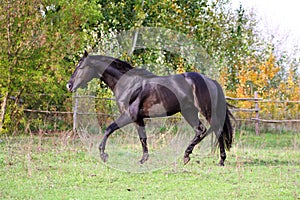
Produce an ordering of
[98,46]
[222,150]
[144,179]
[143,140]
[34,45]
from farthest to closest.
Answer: [98,46] → [34,45] → [222,150] → [143,140] → [144,179]

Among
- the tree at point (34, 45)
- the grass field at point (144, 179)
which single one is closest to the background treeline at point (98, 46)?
the tree at point (34, 45)

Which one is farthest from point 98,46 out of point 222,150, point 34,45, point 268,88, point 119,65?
point 268,88

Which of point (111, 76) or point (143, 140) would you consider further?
point (143, 140)

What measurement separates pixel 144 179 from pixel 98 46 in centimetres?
666

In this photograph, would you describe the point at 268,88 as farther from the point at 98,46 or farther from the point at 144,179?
the point at 144,179

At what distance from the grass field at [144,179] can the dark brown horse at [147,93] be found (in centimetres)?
46

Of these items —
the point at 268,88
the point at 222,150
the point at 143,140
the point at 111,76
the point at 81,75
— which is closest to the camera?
the point at 81,75

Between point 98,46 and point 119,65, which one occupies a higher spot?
point 98,46

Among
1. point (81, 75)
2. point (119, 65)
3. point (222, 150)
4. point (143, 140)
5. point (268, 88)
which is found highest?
point (268, 88)

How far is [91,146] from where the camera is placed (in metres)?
8.79

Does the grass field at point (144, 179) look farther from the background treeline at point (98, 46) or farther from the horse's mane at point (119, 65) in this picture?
the background treeline at point (98, 46)

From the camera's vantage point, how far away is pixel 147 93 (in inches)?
270

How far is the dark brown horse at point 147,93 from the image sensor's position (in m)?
6.66

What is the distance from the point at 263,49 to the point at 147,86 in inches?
543
